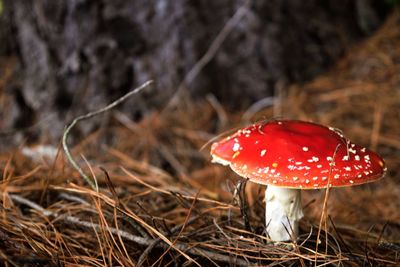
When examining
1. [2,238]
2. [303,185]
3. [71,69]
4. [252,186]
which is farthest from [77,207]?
[71,69]

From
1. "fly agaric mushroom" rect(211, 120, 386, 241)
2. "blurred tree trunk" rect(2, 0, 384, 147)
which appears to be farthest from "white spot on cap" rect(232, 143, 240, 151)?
"blurred tree trunk" rect(2, 0, 384, 147)

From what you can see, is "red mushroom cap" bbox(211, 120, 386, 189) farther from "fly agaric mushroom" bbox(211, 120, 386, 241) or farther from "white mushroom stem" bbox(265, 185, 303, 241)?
"white mushroom stem" bbox(265, 185, 303, 241)

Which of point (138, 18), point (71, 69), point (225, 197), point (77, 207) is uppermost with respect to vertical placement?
point (138, 18)

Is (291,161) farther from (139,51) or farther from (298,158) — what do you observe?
(139,51)

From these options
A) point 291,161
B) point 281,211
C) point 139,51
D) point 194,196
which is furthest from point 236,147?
point 139,51

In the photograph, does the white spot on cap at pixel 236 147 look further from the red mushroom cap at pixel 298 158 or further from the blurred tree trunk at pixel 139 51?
the blurred tree trunk at pixel 139 51

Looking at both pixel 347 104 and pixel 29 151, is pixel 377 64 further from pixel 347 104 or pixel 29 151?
pixel 29 151
